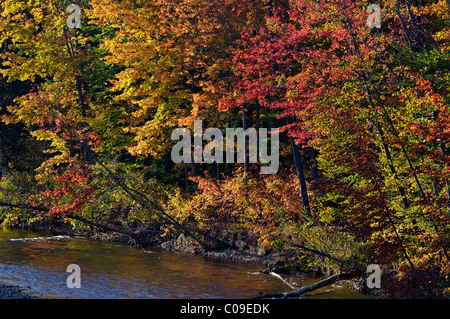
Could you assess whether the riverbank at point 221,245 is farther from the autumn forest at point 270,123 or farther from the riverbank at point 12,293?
the riverbank at point 12,293

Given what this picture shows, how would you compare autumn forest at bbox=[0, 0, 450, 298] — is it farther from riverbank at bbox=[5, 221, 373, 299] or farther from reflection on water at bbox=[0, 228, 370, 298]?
reflection on water at bbox=[0, 228, 370, 298]

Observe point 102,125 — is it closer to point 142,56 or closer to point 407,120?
point 142,56

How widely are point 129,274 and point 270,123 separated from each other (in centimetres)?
1312

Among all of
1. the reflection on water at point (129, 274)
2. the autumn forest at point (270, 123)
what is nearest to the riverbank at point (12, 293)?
the reflection on water at point (129, 274)

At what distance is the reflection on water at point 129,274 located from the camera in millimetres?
14523

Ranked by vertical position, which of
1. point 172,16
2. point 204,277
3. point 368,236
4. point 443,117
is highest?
point 172,16

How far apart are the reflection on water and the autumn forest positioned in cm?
152

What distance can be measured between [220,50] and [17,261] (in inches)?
506

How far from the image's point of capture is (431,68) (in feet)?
41.6

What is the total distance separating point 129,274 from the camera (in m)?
16.9

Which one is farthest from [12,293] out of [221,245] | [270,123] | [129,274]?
[270,123]

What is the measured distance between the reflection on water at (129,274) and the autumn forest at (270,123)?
59.7 inches

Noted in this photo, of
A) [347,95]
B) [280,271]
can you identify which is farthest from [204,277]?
[347,95]

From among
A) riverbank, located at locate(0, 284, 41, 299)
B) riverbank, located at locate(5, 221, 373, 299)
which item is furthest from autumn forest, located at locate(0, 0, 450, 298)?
riverbank, located at locate(0, 284, 41, 299)
